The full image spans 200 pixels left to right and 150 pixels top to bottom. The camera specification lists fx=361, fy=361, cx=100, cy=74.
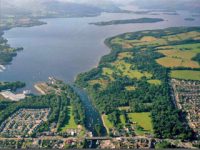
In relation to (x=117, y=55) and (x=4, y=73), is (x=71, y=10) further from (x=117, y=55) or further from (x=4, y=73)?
(x=4, y=73)

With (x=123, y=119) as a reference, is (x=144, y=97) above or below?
above

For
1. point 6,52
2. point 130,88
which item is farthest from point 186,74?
point 6,52

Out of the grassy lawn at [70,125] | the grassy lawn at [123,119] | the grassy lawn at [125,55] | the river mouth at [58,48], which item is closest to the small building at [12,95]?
the river mouth at [58,48]

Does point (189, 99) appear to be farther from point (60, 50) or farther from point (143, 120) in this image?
point (60, 50)

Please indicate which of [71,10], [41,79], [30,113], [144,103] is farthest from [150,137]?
[71,10]

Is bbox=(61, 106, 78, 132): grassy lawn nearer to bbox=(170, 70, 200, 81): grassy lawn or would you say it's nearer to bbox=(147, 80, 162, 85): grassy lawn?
bbox=(147, 80, 162, 85): grassy lawn

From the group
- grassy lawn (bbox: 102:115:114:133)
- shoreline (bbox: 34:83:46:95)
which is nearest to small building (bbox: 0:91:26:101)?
shoreline (bbox: 34:83:46:95)
